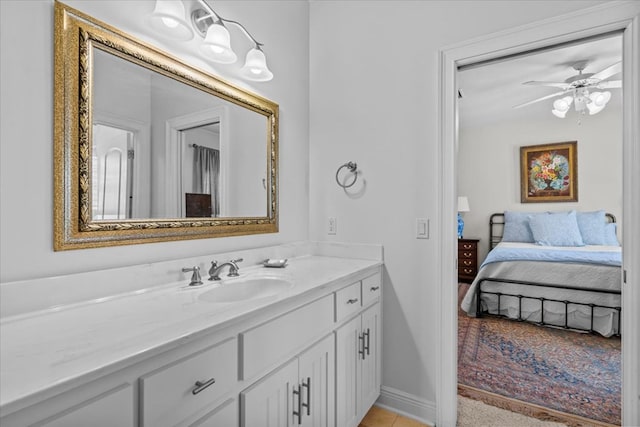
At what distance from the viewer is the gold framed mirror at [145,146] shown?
1.11 m

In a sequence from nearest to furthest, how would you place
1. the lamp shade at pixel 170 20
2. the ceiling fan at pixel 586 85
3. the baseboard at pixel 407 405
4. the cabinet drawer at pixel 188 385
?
1. the cabinet drawer at pixel 188 385
2. the lamp shade at pixel 170 20
3. the baseboard at pixel 407 405
4. the ceiling fan at pixel 586 85

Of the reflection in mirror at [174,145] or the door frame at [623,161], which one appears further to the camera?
the door frame at [623,161]

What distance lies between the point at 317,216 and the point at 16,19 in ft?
5.51

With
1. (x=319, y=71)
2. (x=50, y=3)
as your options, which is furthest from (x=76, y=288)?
(x=319, y=71)

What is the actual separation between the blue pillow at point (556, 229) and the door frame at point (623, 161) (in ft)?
10.6

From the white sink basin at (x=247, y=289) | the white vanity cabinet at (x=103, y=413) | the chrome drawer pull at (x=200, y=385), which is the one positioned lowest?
the chrome drawer pull at (x=200, y=385)

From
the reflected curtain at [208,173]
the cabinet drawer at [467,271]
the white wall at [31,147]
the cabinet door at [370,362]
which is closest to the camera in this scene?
the white wall at [31,147]

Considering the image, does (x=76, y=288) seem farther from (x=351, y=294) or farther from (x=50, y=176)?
(x=351, y=294)

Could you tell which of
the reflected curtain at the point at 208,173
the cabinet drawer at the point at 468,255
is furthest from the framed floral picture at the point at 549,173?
the reflected curtain at the point at 208,173

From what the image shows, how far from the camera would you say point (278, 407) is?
1.12 metres

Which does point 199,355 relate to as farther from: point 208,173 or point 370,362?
point 370,362

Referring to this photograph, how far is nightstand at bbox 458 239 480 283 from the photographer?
198 inches

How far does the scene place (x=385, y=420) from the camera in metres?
1.85

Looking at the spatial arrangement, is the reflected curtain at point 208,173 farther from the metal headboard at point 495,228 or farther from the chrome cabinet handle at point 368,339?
the metal headboard at point 495,228
